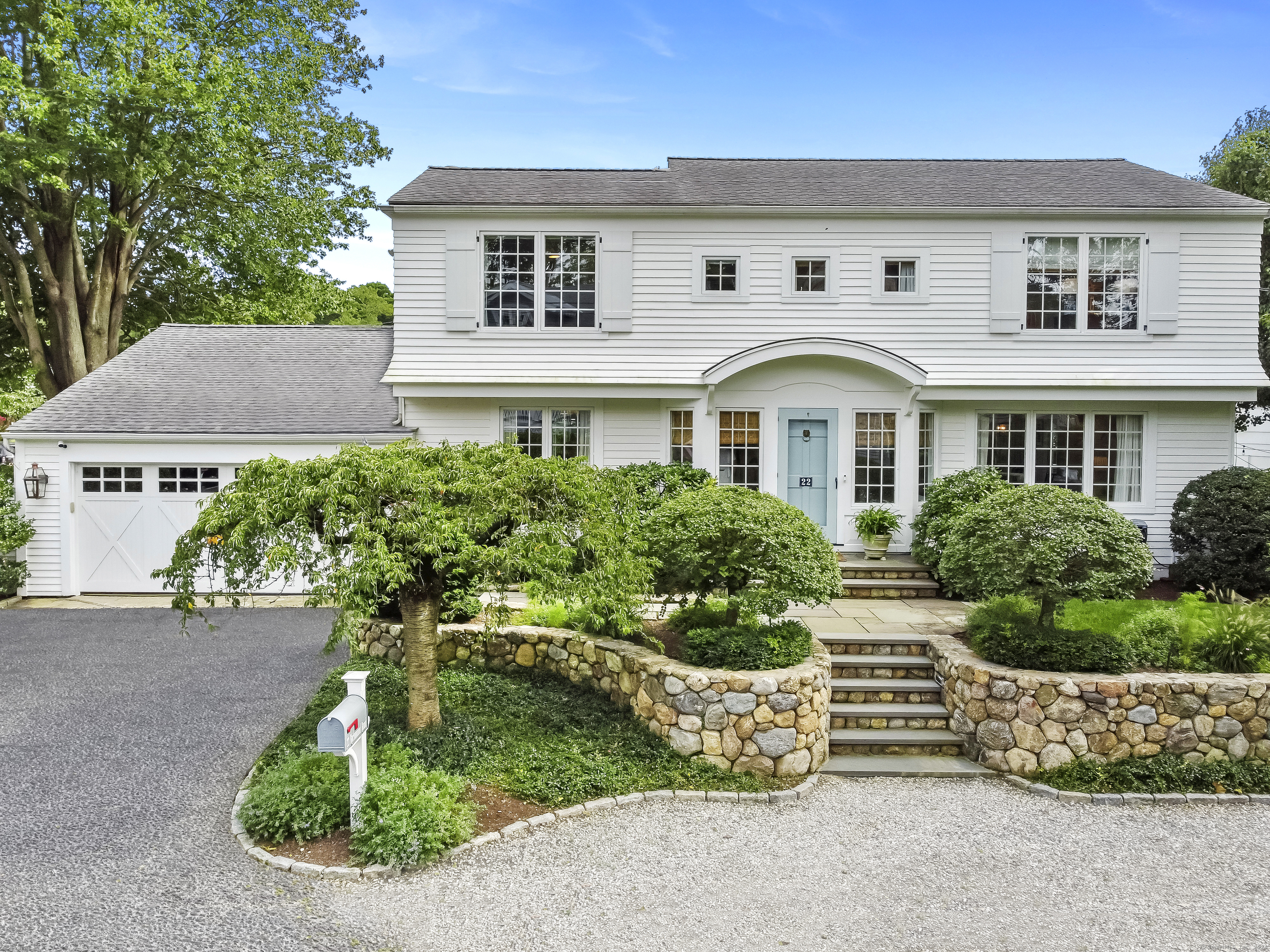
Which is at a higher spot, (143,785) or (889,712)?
(889,712)

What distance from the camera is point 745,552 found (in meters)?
5.88

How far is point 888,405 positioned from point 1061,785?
6404 millimetres

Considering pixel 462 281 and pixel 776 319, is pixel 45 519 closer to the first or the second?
pixel 462 281

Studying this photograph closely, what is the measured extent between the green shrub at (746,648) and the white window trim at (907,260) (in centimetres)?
664

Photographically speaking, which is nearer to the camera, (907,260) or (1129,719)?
(1129,719)

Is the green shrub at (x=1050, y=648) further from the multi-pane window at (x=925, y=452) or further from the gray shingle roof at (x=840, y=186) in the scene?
the gray shingle roof at (x=840, y=186)

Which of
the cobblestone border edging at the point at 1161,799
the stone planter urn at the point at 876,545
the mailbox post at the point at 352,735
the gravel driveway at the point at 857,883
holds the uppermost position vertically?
the stone planter urn at the point at 876,545

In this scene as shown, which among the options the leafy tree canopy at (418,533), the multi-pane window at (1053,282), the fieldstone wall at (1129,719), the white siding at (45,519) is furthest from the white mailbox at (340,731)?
the multi-pane window at (1053,282)

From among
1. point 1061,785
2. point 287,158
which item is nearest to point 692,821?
point 1061,785

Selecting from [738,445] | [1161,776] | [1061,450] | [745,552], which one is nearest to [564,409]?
[738,445]

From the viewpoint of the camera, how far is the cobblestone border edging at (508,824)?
4133 mm

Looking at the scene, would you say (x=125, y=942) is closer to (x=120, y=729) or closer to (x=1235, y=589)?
(x=120, y=729)

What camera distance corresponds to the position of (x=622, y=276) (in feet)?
35.3

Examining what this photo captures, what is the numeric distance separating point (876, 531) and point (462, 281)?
7.07 m
